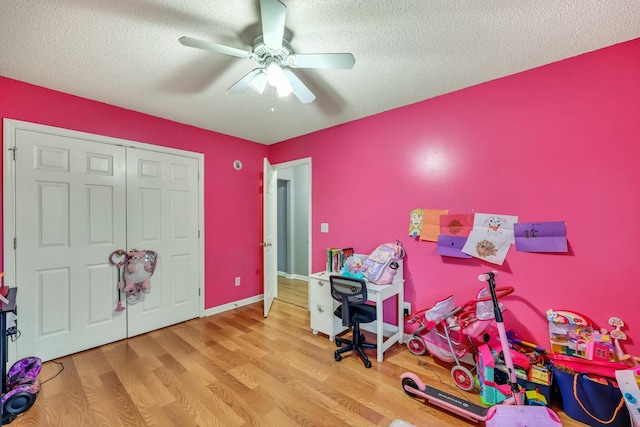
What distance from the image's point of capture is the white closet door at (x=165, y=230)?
284cm

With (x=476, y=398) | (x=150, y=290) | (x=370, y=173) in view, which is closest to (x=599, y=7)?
(x=370, y=173)

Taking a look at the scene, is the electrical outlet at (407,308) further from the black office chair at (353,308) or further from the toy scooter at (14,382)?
the toy scooter at (14,382)

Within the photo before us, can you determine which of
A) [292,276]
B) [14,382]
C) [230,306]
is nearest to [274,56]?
[14,382]

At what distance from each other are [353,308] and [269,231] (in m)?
1.63

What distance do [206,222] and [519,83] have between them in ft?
11.7

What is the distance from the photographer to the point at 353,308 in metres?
2.47

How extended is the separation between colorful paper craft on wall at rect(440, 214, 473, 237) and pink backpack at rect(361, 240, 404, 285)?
0.46 m

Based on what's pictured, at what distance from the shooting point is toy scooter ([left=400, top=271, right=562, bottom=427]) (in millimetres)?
1487

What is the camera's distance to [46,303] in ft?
7.65

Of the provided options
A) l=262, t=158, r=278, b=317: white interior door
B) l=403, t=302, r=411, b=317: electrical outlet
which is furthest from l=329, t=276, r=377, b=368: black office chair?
l=262, t=158, r=278, b=317: white interior door

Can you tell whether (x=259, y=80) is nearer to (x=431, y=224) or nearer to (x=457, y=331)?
(x=431, y=224)

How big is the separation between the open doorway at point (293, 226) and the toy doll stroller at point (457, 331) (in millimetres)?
2995

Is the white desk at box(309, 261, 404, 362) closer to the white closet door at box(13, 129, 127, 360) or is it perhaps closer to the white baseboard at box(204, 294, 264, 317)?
the white baseboard at box(204, 294, 264, 317)

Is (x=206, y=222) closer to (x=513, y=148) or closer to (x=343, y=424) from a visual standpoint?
(x=343, y=424)
